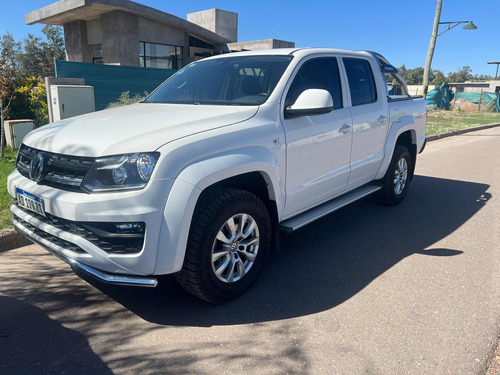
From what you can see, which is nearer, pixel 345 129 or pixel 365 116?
pixel 345 129

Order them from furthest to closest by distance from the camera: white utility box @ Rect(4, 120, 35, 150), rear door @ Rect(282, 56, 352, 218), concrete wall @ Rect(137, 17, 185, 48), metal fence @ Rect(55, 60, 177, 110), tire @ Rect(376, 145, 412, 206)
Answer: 1. concrete wall @ Rect(137, 17, 185, 48)
2. metal fence @ Rect(55, 60, 177, 110)
3. white utility box @ Rect(4, 120, 35, 150)
4. tire @ Rect(376, 145, 412, 206)
5. rear door @ Rect(282, 56, 352, 218)

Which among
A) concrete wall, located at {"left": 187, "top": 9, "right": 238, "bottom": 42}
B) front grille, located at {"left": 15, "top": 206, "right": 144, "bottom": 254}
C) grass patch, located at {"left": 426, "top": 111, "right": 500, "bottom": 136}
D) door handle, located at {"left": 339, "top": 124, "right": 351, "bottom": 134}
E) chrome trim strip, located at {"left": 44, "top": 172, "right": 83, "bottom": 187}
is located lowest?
grass patch, located at {"left": 426, "top": 111, "right": 500, "bottom": 136}

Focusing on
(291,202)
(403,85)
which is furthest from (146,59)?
(291,202)

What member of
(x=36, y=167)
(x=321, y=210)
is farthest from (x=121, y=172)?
(x=321, y=210)

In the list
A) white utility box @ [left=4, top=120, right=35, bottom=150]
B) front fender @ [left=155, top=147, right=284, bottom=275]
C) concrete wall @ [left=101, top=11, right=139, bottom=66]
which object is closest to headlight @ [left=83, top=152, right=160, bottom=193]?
front fender @ [left=155, top=147, right=284, bottom=275]

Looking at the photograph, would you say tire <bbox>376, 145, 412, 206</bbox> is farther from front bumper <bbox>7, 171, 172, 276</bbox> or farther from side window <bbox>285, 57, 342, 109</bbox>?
front bumper <bbox>7, 171, 172, 276</bbox>

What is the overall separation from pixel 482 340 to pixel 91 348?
260cm

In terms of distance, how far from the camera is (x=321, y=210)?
4000 mm

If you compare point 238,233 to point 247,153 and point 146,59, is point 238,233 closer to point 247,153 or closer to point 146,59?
point 247,153

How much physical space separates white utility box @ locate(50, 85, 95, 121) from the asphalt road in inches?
228

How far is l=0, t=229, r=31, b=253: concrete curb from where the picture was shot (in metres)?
4.11

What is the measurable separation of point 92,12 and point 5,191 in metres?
13.8

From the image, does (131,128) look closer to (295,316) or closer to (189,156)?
(189,156)

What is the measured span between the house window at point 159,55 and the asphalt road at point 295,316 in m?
15.5
